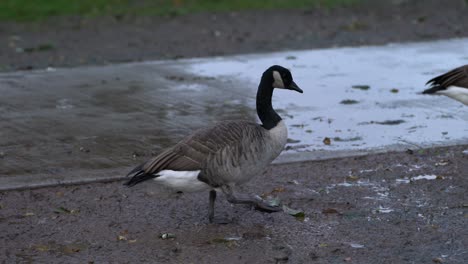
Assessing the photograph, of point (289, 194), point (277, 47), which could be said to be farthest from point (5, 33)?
point (289, 194)

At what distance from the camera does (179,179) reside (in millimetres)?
6211

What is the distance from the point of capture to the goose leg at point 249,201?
21.2 ft

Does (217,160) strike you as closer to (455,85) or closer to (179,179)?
(179,179)

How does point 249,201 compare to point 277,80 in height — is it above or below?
below

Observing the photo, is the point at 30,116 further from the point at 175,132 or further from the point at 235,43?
the point at 235,43

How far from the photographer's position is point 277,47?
13914mm

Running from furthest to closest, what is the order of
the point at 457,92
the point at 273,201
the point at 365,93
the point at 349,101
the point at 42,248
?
the point at 365,93 → the point at 349,101 → the point at 457,92 → the point at 273,201 → the point at 42,248

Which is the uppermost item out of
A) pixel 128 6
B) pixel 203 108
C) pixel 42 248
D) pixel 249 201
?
pixel 128 6

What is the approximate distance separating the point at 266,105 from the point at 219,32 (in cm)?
858

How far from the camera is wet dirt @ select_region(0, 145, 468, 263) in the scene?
5.90 meters

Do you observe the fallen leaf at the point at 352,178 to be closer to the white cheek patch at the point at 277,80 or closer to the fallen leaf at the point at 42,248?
the white cheek patch at the point at 277,80

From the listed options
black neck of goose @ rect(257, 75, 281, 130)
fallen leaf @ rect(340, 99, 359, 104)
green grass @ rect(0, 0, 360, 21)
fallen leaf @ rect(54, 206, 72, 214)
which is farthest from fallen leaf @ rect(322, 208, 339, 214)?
green grass @ rect(0, 0, 360, 21)

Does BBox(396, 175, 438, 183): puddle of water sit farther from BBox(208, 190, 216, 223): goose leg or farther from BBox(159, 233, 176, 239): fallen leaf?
BBox(159, 233, 176, 239): fallen leaf

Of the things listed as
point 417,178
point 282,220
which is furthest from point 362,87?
A: point 282,220
